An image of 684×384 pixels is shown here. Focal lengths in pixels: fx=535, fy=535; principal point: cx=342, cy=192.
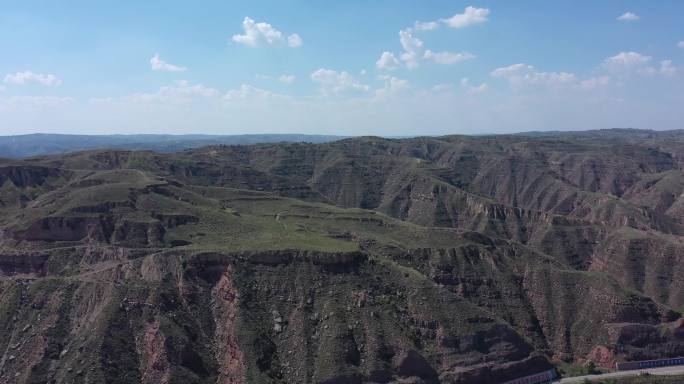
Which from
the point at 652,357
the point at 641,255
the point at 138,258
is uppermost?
the point at 138,258

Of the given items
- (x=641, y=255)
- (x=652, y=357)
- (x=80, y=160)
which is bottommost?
(x=652, y=357)

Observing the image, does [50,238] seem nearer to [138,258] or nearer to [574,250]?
[138,258]

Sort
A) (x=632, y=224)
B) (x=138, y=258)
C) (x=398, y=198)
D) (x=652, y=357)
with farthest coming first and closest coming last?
(x=398, y=198)
(x=632, y=224)
(x=138, y=258)
(x=652, y=357)

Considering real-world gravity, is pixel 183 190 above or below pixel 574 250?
above

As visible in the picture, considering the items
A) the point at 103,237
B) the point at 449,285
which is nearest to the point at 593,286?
the point at 449,285

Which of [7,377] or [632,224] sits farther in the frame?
[632,224]

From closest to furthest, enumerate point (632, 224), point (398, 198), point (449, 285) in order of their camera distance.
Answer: point (449, 285) < point (632, 224) < point (398, 198)

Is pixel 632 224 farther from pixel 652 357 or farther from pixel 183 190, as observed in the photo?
pixel 183 190

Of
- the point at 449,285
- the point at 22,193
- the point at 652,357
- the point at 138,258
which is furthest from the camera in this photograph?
the point at 22,193

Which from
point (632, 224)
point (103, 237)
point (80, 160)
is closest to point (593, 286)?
point (632, 224)
